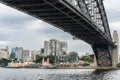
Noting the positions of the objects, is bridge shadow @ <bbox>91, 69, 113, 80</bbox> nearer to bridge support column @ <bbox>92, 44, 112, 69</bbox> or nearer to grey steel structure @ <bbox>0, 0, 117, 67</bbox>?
grey steel structure @ <bbox>0, 0, 117, 67</bbox>

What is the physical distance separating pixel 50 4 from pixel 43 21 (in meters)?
14.8

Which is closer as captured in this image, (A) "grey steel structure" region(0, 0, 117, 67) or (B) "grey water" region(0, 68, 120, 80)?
(A) "grey steel structure" region(0, 0, 117, 67)

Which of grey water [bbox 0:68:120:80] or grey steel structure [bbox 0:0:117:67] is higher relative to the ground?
grey steel structure [bbox 0:0:117:67]

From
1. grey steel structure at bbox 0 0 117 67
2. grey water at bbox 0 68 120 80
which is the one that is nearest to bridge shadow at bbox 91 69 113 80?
grey water at bbox 0 68 120 80

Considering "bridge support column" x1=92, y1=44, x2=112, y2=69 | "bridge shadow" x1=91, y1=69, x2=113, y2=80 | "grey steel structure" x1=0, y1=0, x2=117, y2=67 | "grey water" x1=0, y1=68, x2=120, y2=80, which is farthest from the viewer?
"bridge support column" x1=92, y1=44, x2=112, y2=69

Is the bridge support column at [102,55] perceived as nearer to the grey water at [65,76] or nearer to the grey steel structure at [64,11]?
the grey water at [65,76]

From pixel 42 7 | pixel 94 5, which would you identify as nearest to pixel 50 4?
pixel 42 7

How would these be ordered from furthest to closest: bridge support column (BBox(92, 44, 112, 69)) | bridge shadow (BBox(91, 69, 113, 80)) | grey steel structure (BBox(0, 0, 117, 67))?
bridge support column (BBox(92, 44, 112, 69)) → bridge shadow (BBox(91, 69, 113, 80)) → grey steel structure (BBox(0, 0, 117, 67))

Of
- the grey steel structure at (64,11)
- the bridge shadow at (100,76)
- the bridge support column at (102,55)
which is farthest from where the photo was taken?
the bridge support column at (102,55)

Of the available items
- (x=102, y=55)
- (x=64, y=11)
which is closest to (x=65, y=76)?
(x=64, y=11)

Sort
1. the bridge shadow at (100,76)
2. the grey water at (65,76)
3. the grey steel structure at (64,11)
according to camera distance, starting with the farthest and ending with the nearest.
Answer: the grey water at (65,76), the bridge shadow at (100,76), the grey steel structure at (64,11)

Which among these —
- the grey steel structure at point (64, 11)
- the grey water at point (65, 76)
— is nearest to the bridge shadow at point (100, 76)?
the grey water at point (65, 76)

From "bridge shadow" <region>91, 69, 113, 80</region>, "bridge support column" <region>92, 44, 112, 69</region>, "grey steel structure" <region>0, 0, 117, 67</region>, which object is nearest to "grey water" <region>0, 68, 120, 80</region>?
"bridge shadow" <region>91, 69, 113, 80</region>

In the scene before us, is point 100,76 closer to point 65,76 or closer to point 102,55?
point 65,76
